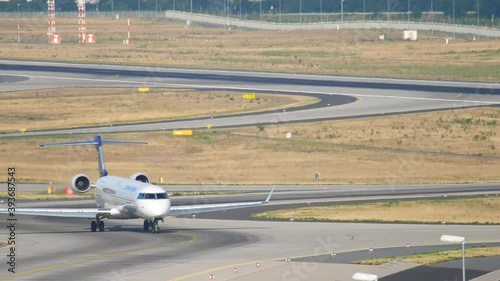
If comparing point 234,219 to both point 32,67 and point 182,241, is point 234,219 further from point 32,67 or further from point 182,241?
point 32,67

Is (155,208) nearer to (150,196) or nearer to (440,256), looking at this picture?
(150,196)

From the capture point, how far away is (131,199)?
6306 centimetres

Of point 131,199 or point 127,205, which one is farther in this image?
point 127,205

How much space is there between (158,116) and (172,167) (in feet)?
73.8

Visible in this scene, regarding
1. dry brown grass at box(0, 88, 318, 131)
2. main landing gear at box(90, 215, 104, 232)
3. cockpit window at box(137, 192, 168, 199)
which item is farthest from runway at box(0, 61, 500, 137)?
cockpit window at box(137, 192, 168, 199)

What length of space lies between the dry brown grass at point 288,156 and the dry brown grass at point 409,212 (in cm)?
1461

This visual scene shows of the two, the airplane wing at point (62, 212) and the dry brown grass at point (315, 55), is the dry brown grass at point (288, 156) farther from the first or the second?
the dry brown grass at point (315, 55)

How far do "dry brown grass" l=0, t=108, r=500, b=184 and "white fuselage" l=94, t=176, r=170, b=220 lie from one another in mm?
23588

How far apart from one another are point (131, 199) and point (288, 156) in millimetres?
35470

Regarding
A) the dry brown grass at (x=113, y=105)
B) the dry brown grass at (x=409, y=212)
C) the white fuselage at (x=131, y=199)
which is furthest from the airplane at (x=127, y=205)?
the dry brown grass at (x=113, y=105)

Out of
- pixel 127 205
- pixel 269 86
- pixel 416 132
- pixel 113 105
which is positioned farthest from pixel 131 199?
pixel 269 86

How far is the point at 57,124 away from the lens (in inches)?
4373

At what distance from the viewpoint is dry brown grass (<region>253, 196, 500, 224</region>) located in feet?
231

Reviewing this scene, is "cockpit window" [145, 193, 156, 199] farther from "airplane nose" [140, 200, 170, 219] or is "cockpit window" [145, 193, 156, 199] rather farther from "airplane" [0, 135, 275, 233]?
"airplane nose" [140, 200, 170, 219]
